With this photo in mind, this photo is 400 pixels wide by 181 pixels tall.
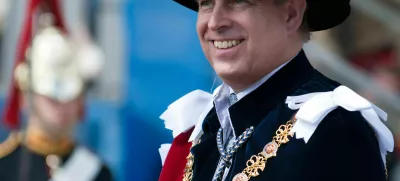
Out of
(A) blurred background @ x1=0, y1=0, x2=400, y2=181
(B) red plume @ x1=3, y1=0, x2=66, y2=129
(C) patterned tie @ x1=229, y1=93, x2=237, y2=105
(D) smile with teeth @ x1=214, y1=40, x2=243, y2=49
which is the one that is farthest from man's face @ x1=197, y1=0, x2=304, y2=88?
(B) red plume @ x1=3, y1=0, x2=66, y2=129

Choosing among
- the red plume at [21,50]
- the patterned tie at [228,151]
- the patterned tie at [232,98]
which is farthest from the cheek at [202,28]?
the red plume at [21,50]

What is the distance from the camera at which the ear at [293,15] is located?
2.52 metres

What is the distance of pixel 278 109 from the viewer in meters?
2.50

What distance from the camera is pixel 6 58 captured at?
237 inches

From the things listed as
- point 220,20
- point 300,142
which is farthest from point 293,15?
point 300,142

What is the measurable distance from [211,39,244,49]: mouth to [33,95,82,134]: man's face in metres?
2.99

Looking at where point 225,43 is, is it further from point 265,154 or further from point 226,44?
point 265,154

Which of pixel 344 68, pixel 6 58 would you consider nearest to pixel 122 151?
pixel 6 58

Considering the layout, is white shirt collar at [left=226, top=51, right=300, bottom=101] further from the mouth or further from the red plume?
the red plume

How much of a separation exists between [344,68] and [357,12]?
4.21 feet

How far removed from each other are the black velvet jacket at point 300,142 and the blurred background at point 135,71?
219 centimetres

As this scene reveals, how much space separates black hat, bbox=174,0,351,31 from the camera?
2578mm

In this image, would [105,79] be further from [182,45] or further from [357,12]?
[357,12]

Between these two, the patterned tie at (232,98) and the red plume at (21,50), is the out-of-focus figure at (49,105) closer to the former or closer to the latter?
the red plume at (21,50)
